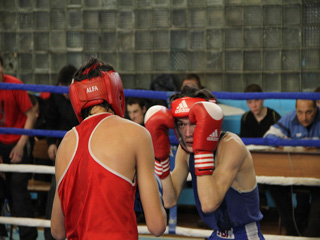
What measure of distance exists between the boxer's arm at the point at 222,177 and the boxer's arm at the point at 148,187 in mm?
508

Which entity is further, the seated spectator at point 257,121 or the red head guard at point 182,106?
the seated spectator at point 257,121

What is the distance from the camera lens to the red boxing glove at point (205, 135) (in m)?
2.19

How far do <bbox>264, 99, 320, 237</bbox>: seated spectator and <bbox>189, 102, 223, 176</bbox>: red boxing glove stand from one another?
1473mm

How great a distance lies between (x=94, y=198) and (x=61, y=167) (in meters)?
0.17

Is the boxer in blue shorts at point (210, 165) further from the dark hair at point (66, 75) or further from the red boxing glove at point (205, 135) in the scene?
the dark hair at point (66, 75)

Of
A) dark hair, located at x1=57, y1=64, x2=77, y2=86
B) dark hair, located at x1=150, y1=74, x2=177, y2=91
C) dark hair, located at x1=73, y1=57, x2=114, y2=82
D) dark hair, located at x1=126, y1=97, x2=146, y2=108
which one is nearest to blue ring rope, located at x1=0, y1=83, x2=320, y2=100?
dark hair, located at x1=57, y1=64, x2=77, y2=86

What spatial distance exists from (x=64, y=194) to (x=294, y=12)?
161 inches

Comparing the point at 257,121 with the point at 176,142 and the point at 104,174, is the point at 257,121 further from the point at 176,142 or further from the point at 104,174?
the point at 104,174

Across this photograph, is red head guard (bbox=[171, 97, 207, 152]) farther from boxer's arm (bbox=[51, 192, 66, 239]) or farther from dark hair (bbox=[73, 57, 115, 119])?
boxer's arm (bbox=[51, 192, 66, 239])

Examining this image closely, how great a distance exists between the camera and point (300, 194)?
3646 millimetres

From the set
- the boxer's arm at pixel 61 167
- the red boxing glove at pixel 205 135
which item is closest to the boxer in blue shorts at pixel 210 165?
the red boxing glove at pixel 205 135

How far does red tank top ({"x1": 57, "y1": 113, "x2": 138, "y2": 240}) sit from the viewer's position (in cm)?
167

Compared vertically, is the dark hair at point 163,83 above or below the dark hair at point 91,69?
below

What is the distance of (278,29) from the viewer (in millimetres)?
5352
